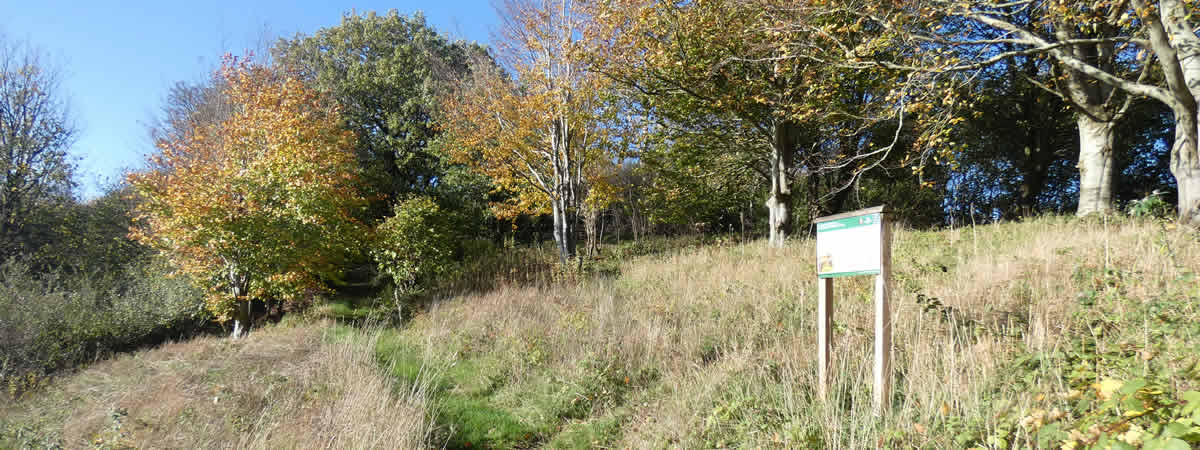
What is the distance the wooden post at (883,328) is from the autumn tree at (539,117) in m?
7.75

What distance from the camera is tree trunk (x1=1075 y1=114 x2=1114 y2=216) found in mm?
8375

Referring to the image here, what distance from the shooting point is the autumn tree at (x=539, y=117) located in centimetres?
1088

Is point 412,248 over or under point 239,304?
over

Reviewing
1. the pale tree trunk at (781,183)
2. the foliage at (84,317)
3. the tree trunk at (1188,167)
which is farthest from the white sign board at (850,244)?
the foliage at (84,317)

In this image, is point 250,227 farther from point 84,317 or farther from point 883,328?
point 883,328

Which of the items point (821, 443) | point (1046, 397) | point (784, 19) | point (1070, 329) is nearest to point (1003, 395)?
point (1046, 397)

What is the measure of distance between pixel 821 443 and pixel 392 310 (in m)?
9.00

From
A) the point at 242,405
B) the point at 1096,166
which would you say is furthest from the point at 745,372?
the point at 1096,166

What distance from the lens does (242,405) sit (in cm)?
433

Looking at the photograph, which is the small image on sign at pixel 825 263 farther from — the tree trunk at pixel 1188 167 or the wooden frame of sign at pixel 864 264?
the tree trunk at pixel 1188 167

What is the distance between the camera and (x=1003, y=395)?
2.59m

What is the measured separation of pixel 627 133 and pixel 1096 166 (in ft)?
28.9

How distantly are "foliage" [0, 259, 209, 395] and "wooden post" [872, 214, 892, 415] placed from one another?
9.29 meters

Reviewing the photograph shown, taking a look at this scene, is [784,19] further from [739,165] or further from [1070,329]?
[1070,329]
